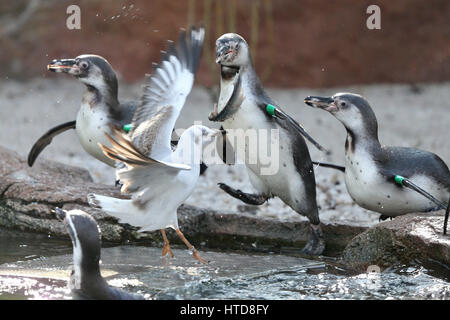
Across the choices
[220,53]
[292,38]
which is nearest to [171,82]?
[220,53]

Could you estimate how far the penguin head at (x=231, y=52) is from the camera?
5.12 m

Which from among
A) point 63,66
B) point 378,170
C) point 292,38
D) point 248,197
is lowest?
point 248,197

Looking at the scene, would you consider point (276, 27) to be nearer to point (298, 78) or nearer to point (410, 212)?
point (298, 78)

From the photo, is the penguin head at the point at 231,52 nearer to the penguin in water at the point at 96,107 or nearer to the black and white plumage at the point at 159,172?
the black and white plumage at the point at 159,172

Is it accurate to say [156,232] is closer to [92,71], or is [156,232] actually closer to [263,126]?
[263,126]

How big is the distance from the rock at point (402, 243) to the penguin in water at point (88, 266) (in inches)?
59.8

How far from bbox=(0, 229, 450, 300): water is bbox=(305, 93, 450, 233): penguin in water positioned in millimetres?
651

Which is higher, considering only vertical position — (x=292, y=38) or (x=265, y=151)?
(x=292, y=38)

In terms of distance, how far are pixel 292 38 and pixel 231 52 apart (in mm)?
5152

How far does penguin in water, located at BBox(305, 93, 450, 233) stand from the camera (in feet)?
16.8

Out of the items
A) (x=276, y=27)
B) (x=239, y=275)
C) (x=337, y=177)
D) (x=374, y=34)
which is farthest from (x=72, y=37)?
(x=239, y=275)

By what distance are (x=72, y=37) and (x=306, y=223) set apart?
591 centimetres

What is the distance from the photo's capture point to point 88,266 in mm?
3613

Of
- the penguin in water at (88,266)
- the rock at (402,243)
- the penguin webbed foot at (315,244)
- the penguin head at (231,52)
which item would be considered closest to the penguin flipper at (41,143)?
the penguin head at (231,52)
